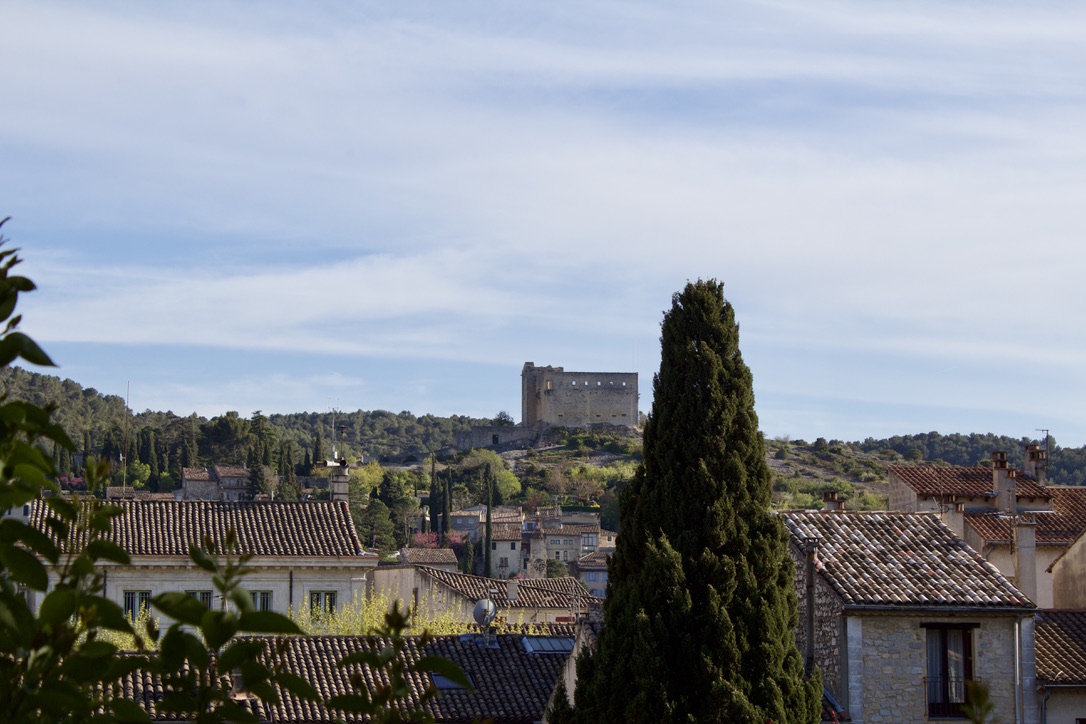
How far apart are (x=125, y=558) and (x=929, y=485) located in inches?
1473

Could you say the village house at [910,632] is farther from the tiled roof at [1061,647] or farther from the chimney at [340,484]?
the chimney at [340,484]

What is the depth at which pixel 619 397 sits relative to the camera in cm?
18425

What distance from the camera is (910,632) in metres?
20.5

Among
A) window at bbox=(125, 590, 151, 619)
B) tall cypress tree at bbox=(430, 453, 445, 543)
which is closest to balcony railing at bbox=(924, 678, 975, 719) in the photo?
window at bbox=(125, 590, 151, 619)

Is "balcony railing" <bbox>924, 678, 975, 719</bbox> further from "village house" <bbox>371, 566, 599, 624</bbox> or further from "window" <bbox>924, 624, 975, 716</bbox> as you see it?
"village house" <bbox>371, 566, 599, 624</bbox>

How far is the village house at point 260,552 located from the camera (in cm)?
3756

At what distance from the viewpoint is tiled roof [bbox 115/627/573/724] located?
22.9 m

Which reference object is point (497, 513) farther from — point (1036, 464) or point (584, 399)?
point (1036, 464)

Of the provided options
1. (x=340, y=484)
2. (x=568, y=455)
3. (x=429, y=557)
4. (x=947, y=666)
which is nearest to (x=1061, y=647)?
(x=947, y=666)

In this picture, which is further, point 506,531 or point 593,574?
point 506,531

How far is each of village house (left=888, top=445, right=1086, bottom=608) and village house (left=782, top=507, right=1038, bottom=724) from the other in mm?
10544

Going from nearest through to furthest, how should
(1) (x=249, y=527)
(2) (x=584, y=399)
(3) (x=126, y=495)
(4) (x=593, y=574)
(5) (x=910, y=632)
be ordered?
(5) (x=910, y=632) → (1) (x=249, y=527) → (3) (x=126, y=495) → (4) (x=593, y=574) → (2) (x=584, y=399)

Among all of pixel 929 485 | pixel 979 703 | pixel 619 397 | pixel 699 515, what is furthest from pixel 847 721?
pixel 619 397

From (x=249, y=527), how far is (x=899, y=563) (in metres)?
22.2
